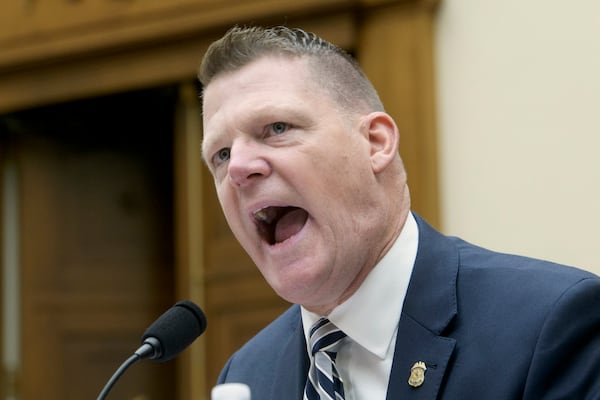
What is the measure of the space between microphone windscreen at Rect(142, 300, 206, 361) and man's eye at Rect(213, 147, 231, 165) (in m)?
0.28

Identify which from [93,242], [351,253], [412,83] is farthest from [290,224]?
[93,242]

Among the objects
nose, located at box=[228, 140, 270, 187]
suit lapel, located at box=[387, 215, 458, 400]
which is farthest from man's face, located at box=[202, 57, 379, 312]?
suit lapel, located at box=[387, 215, 458, 400]

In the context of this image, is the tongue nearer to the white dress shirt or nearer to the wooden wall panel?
the white dress shirt

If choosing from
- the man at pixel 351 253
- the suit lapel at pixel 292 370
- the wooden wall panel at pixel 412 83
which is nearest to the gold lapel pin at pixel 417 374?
the man at pixel 351 253

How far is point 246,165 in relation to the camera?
193 centimetres

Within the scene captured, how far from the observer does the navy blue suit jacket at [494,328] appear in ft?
5.58

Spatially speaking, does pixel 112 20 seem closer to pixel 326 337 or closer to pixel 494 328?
pixel 326 337

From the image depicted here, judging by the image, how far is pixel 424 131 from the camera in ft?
12.3

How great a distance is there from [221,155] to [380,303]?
420mm

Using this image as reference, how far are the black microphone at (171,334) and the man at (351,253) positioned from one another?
0.17m

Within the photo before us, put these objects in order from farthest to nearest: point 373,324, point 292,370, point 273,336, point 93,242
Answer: point 93,242, point 273,336, point 292,370, point 373,324

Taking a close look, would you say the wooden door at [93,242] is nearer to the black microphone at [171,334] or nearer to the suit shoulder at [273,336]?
the suit shoulder at [273,336]

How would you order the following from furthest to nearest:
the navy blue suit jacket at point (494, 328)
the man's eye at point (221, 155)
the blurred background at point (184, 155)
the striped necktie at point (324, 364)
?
the blurred background at point (184, 155), the man's eye at point (221, 155), the striped necktie at point (324, 364), the navy blue suit jacket at point (494, 328)

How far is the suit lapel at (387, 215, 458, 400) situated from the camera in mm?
1827
